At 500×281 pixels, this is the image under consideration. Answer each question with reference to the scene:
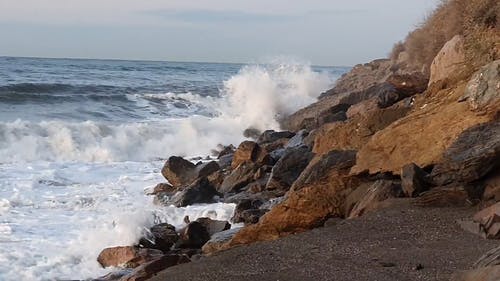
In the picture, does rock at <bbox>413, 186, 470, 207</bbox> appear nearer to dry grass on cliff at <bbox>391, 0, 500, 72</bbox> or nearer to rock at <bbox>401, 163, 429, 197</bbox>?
rock at <bbox>401, 163, 429, 197</bbox>

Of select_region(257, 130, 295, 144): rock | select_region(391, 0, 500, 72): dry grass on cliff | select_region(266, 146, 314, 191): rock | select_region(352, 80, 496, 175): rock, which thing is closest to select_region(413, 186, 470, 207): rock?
select_region(352, 80, 496, 175): rock

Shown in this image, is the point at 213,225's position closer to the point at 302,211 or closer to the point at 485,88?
the point at 302,211

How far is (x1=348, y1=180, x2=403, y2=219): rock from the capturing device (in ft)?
24.5

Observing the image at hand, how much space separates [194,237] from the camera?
941 cm

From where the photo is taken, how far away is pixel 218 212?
11.1m

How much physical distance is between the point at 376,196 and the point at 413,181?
0.44 meters

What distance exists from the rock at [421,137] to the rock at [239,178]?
435 centimetres

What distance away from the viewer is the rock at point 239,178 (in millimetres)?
12867

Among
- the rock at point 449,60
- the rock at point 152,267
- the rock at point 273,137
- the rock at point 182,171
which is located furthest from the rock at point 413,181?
the rock at point 273,137

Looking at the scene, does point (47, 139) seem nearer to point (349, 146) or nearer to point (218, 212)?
point (218, 212)

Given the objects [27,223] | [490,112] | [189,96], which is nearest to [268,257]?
[490,112]

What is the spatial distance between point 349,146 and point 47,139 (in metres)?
11.3

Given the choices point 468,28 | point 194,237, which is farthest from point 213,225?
point 468,28

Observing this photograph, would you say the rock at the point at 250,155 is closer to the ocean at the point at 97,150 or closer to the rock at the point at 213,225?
the ocean at the point at 97,150
